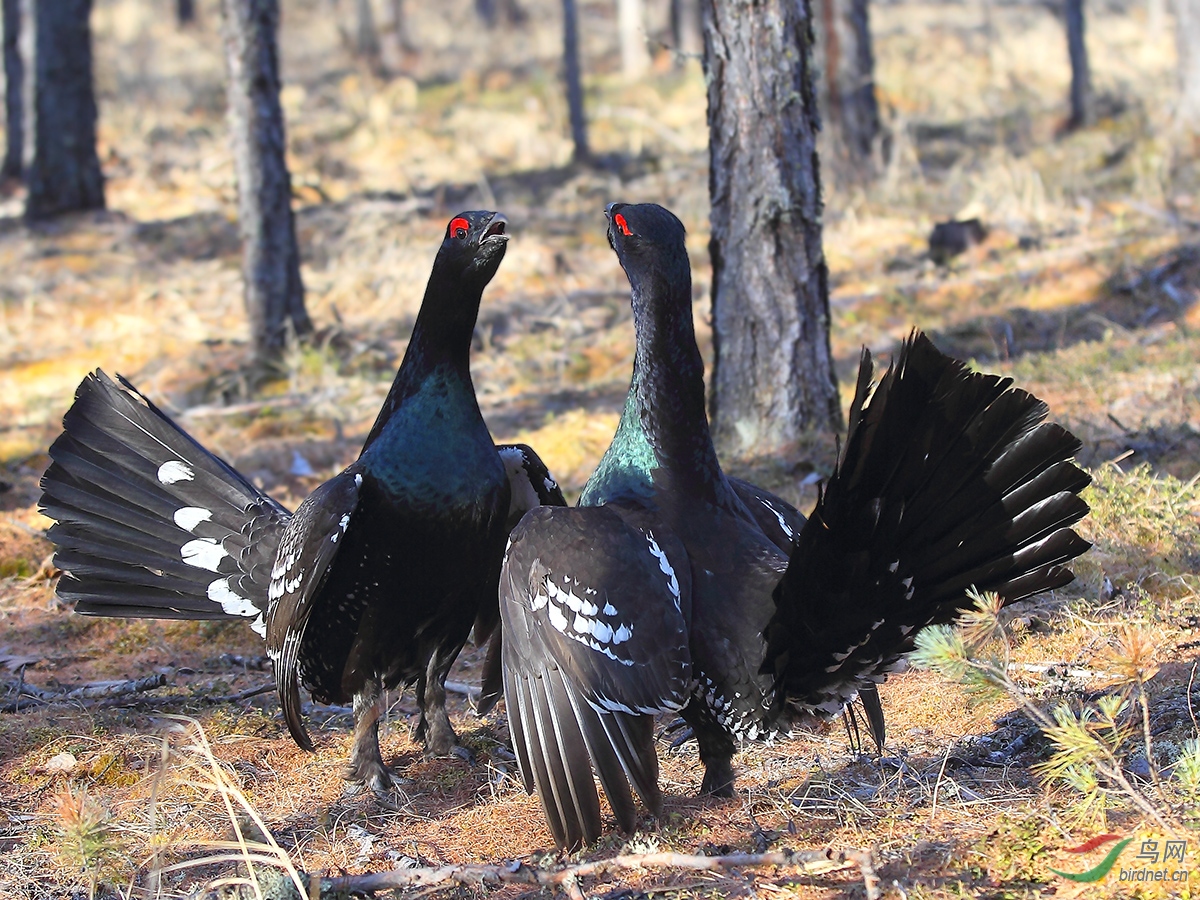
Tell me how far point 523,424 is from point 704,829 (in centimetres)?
513

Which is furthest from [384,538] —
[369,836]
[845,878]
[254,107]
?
[254,107]

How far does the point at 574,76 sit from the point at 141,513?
12.4m

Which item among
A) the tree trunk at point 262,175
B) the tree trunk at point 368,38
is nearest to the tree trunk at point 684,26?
the tree trunk at point 368,38

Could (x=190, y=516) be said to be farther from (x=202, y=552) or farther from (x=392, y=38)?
(x=392, y=38)

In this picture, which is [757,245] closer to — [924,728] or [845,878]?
[924,728]

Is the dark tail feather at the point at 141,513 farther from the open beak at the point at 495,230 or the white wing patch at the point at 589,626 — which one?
the white wing patch at the point at 589,626

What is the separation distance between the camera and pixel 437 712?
441 cm

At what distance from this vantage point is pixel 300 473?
762cm

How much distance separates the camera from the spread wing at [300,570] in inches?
152

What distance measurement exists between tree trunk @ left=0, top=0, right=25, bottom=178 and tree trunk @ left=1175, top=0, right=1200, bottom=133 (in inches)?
595

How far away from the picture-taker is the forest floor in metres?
3.39

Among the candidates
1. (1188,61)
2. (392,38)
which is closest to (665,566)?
(1188,61)

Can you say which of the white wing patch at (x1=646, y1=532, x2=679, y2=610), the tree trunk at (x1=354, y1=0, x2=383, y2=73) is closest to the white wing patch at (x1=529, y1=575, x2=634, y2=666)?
the white wing patch at (x1=646, y1=532, x2=679, y2=610)

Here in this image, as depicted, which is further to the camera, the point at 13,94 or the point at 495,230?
the point at 13,94
